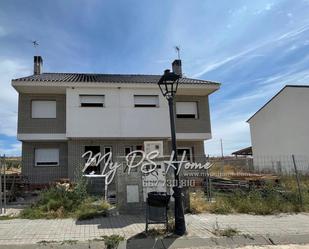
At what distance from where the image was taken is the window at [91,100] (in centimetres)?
2041

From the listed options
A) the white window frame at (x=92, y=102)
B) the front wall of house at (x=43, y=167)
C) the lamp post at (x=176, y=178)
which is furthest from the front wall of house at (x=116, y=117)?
the lamp post at (x=176, y=178)

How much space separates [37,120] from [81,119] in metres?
2.72

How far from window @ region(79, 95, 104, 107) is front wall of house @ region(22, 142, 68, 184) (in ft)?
9.22

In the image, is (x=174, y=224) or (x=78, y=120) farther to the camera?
(x=78, y=120)

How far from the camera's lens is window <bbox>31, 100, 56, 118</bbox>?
798 inches

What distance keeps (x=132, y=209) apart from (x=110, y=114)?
32.4 ft

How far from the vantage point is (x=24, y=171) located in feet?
63.9

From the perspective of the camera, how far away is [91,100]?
2058 cm

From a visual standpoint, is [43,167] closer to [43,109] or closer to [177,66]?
[43,109]

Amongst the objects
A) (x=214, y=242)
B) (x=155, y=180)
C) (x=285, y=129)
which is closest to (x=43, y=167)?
(x=155, y=180)

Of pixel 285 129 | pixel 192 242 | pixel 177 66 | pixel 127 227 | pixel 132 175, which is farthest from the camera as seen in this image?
pixel 285 129

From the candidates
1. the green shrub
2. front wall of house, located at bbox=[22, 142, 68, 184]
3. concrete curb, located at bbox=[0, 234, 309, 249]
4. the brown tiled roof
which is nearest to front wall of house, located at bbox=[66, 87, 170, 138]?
the brown tiled roof

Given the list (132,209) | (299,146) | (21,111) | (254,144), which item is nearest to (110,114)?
(21,111)

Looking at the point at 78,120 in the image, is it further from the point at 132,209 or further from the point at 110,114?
the point at 132,209
